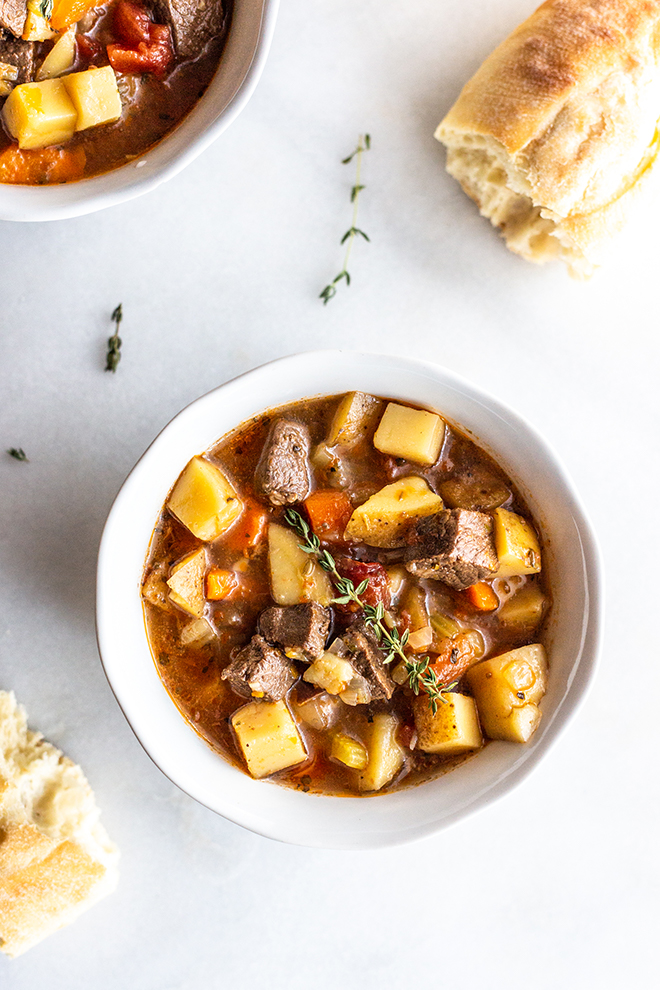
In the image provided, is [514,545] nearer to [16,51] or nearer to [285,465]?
[285,465]

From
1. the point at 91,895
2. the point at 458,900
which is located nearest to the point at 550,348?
the point at 458,900

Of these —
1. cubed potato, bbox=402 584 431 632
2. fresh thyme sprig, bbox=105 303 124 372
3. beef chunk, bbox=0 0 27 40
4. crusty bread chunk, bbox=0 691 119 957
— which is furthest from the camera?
fresh thyme sprig, bbox=105 303 124 372

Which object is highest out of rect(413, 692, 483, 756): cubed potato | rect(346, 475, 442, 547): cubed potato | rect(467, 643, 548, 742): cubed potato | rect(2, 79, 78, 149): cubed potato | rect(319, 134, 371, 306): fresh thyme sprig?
rect(2, 79, 78, 149): cubed potato

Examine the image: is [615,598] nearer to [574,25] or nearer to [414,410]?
[414,410]

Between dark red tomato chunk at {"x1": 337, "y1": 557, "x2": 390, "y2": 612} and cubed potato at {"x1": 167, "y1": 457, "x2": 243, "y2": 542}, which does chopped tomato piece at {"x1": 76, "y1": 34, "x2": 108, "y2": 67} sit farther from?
dark red tomato chunk at {"x1": 337, "y1": 557, "x2": 390, "y2": 612}

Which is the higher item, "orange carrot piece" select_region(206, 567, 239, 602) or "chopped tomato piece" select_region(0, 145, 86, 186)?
"chopped tomato piece" select_region(0, 145, 86, 186)

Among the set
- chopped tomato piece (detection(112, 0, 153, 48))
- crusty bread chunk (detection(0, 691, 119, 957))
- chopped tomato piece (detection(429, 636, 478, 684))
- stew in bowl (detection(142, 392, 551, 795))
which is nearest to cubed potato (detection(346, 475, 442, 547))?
stew in bowl (detection(142, 392, 551, 795))
